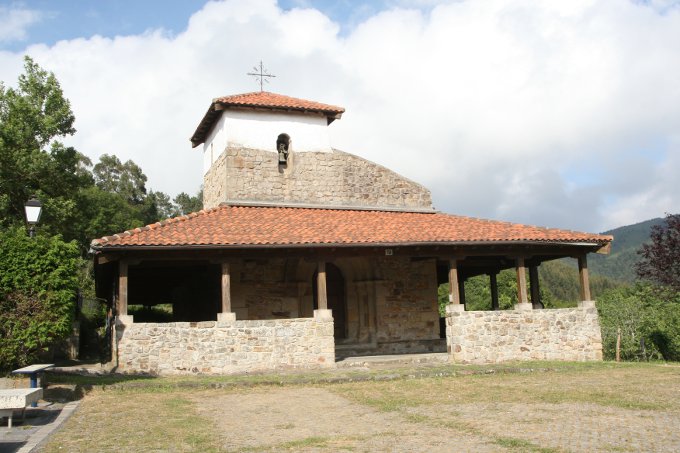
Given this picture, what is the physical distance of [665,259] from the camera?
1809 centimetres

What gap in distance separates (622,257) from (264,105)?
119199 mm

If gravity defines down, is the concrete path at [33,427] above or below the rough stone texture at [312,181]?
below

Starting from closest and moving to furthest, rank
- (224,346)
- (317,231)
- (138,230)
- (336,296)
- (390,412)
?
(390,412), (224,346), (138,230), (317,231), (336,296)

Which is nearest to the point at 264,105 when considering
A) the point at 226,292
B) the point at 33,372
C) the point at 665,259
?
the point at 226,292

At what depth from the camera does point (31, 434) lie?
696cm

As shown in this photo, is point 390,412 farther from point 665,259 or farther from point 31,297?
point 665,259

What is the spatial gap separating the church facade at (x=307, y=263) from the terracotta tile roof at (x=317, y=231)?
4cm

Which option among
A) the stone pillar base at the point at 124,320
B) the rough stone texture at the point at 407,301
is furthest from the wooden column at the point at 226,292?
the rough stone texture at the point at 407,301

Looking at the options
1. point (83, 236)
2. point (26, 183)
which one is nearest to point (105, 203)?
point (83, 236)

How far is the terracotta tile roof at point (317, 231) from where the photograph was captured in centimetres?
1246

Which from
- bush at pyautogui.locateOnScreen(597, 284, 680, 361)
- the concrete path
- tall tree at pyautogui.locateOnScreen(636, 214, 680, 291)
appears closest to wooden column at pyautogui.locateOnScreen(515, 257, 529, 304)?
bush at pyautogui.locateOnScreen(597, 284, 680, 361)

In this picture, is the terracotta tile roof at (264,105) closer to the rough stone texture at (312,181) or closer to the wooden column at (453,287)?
the rough stone texture at (312,181)

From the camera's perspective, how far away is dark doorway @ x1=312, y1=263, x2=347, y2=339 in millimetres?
16547

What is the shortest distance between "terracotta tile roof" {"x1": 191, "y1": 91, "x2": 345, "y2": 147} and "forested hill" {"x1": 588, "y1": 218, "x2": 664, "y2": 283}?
63.4 metres
